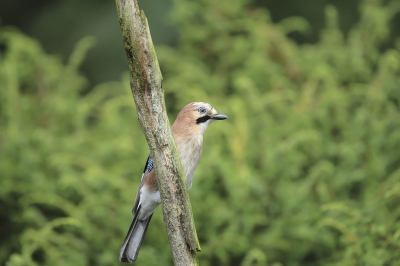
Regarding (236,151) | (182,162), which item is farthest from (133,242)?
(236,151)

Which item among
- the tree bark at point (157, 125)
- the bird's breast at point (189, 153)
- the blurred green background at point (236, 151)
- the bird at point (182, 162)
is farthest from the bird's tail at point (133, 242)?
the blurred green background at point (236, 151)

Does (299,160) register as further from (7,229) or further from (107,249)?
(7,229)

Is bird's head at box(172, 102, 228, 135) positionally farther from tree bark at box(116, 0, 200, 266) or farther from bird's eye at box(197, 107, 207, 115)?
tree bark at box(116, 0, 200, 266)

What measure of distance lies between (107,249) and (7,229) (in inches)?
43.6

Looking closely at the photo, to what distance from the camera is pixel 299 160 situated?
4.99 m

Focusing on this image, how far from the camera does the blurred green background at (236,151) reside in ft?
14.7

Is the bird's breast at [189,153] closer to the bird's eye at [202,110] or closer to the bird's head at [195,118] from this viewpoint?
the bird's head at [195,118]

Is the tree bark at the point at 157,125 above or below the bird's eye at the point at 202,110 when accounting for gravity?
below

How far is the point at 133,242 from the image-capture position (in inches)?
144

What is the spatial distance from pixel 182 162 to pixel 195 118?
0.32m

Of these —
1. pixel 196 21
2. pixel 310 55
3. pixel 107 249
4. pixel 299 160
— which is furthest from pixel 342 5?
pixel 107 249

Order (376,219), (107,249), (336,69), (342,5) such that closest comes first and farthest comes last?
(376,219)
(107,249)
(336,69)
(342,5)

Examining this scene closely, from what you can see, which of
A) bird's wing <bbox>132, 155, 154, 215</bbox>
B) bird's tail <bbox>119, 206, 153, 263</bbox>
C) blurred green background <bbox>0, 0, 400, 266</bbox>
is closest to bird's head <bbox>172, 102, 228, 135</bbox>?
bird's wing <bbox>132, 155, 154, 215</bbox>

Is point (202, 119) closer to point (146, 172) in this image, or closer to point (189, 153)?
point (189, 153)
